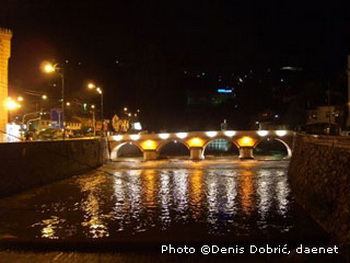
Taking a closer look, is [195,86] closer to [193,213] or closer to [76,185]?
[76,185]

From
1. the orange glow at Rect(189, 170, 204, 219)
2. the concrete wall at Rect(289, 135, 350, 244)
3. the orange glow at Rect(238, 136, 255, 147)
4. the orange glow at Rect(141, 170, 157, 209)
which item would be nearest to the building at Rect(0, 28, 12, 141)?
the orange glow at Rect(141, 170, 157, 209)

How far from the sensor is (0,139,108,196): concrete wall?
27.7 m

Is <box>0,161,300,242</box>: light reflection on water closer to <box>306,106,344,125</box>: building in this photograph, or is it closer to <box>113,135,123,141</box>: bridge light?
<box>113,135,123,141</box>: bridge light

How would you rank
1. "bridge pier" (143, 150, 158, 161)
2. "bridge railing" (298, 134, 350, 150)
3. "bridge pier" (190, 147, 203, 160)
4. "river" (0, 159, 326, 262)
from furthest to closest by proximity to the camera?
"bridge pier" (143, 150, 158, 161)
"bridge pier" (190, 147, 203, 160)
"bridge railing" (298, 134, 350, 150)
"river" (0, 159, 326, 262)

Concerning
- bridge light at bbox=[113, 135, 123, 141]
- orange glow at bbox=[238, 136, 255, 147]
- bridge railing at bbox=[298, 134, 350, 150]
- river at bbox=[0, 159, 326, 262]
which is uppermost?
bridge light at bbox=[113, 135, 123, 141]

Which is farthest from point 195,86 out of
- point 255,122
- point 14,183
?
point 14,183

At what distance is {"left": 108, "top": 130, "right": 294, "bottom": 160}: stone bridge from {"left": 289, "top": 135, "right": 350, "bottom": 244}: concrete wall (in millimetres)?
39144

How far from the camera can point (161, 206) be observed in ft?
86.4

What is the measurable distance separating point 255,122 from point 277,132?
37683 millimetres

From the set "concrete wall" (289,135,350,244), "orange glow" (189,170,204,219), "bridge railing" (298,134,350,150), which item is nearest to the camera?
"concrete wall" (289,135,350,244)

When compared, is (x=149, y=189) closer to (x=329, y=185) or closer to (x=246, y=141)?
(x=329, y=185)

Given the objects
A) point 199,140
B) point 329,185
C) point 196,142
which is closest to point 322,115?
point 199,140

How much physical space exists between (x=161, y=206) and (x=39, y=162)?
1246 centimetres

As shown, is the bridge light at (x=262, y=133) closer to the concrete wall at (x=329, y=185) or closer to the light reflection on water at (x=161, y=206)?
the light reflection on water at (x=161, y=206)
